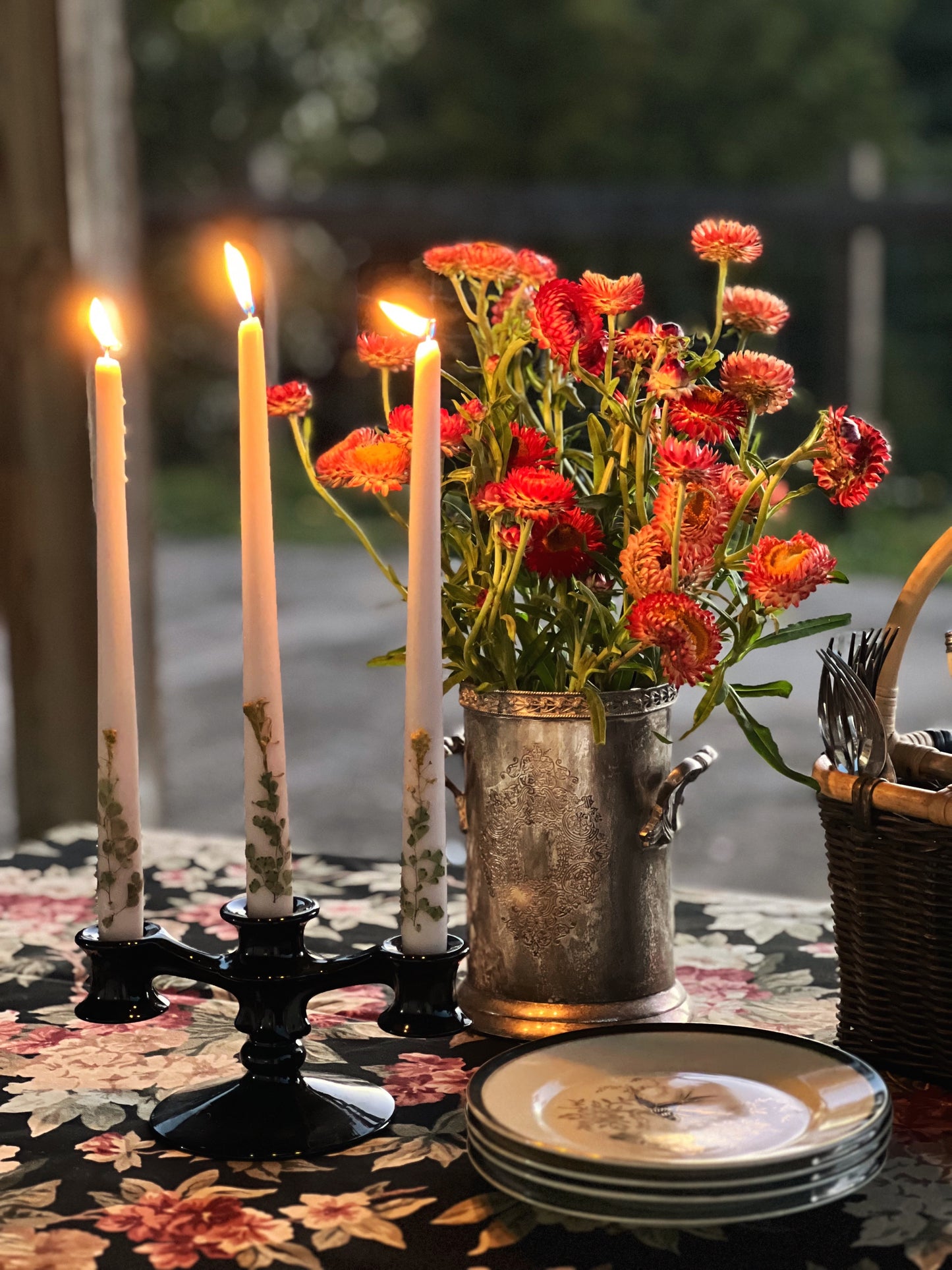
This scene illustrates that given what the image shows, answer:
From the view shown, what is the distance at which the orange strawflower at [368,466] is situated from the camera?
676mm

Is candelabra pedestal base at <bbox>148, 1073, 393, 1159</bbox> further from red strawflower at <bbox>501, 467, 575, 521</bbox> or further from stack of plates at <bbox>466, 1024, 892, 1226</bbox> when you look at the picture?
red strawflower at <bbox>501, 467, 575, 521</bbox>

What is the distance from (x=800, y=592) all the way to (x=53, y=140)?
1.22m

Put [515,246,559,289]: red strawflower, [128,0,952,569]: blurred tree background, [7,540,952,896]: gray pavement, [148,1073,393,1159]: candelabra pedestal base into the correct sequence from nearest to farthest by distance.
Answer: [148,1073,393,1159]: candelabra pedestal base, [515,246,559,289]: red strawflower, [7,540,952,896]: gray pavement, [128,0,952,569]: blurred tree background

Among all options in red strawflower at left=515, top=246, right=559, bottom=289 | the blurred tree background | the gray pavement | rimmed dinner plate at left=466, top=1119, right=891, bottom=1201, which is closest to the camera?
rimmed dinner plate at left=466, top=1119, right=891, bottom=1201

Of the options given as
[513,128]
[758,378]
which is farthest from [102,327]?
[513,128]

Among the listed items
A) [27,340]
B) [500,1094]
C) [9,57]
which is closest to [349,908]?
[500,1094]

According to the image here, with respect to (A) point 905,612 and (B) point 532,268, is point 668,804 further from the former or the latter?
(B) point 532,268

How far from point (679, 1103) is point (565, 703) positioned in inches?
7.2

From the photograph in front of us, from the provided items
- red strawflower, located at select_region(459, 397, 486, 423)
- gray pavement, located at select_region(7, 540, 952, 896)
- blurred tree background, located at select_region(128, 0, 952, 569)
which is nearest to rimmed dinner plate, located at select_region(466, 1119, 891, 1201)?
red strawflower, located at select_region(459, 397, 486, 423)

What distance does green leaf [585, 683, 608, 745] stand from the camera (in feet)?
2.15

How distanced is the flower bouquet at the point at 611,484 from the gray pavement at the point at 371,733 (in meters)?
2.33

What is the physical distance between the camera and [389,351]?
695 millimetres

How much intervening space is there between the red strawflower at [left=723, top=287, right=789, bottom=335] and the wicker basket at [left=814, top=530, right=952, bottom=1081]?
124 mm

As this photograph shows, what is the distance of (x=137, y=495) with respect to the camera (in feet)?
5.94
